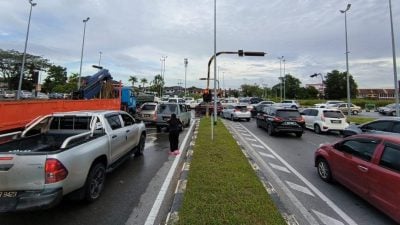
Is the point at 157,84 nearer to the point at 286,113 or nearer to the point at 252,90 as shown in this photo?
the point at 252,90

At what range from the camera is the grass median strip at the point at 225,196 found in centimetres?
480

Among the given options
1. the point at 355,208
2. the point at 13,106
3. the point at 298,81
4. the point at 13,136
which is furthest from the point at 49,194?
the point at 298,81

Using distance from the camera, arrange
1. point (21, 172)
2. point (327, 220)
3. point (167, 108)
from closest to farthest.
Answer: point (21, 172)
point (327, 220)
point (167, 108)

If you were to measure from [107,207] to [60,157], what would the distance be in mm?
1416

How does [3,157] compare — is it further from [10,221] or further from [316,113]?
[316,113]

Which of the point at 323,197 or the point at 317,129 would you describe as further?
the point at 317,129

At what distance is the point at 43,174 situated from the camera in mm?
4637

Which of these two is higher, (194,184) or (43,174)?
(43,174)

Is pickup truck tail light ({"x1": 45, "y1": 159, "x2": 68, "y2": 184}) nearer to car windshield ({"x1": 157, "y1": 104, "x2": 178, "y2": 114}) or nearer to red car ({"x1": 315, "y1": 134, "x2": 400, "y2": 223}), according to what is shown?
red car ({"x1": 315, "y1": 134, "x2": 400, "y2": 223})

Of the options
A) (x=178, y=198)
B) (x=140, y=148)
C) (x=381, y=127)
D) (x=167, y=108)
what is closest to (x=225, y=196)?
(x=178, y=198)

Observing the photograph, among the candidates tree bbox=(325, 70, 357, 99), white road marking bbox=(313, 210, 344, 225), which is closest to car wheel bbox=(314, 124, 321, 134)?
white road marking bbox=(313, 210, 344, 225)

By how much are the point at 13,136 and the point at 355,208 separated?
712cm

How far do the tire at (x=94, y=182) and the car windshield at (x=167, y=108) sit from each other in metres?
12.2

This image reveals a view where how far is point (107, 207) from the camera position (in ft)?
18.4
